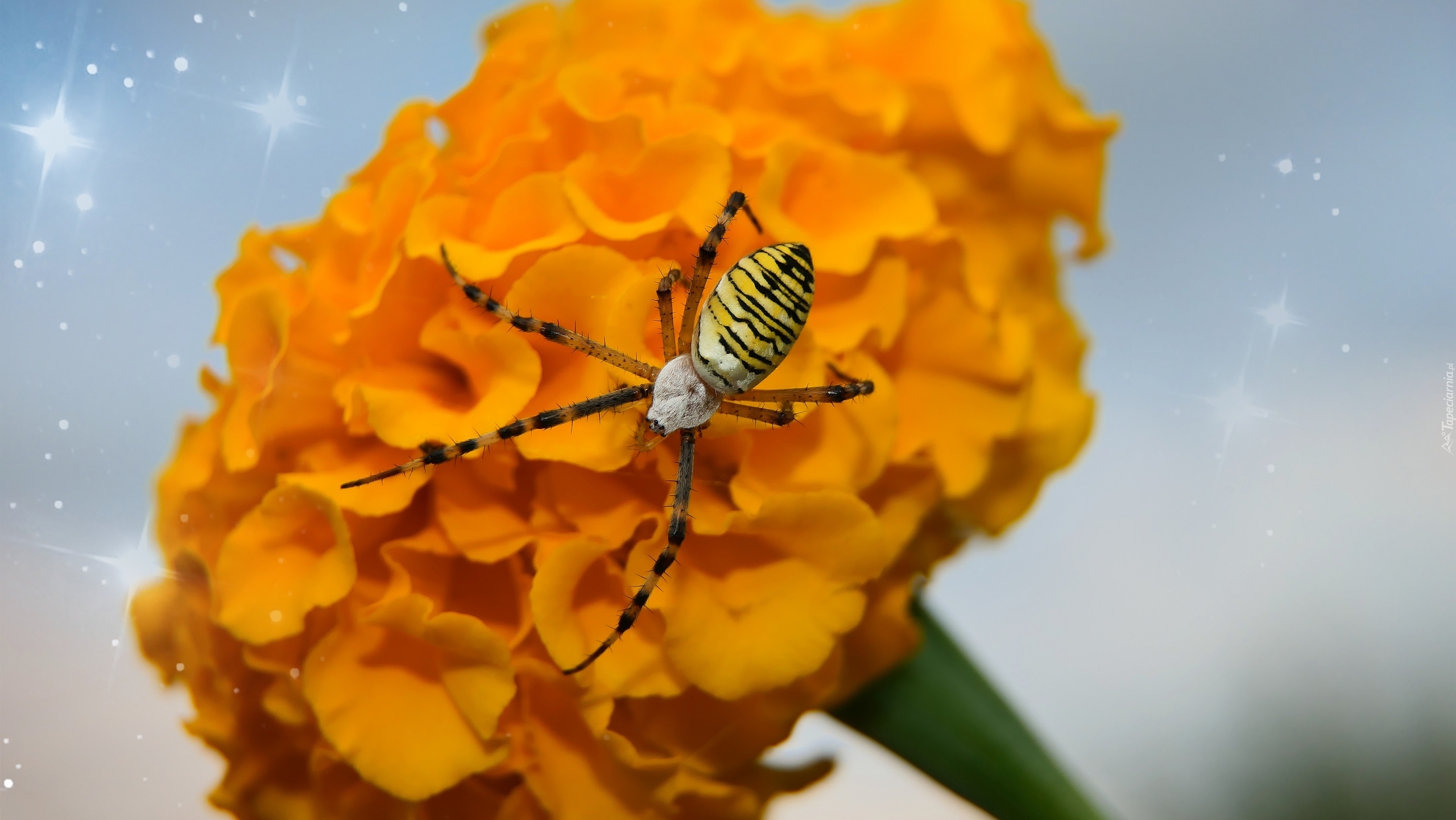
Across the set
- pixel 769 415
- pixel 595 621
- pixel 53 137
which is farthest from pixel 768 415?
pixel 53 137

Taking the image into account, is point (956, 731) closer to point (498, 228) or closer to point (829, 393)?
point (829, 393)

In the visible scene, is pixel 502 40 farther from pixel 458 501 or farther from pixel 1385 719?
pixel 1385 719

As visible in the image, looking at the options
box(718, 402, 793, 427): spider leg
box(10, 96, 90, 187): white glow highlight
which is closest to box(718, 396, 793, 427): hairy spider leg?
box(718, 402, 793, 427): spider leg

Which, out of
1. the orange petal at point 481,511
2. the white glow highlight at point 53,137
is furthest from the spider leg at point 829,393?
the white glow highlight at point 53,137

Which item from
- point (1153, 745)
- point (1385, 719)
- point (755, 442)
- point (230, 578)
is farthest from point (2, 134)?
point (1385, 719)

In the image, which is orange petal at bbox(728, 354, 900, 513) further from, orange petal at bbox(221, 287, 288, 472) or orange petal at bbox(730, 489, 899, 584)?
orange petal at bbox(221, 287, 288, 472)

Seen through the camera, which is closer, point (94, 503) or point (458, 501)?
point (458, 501)
